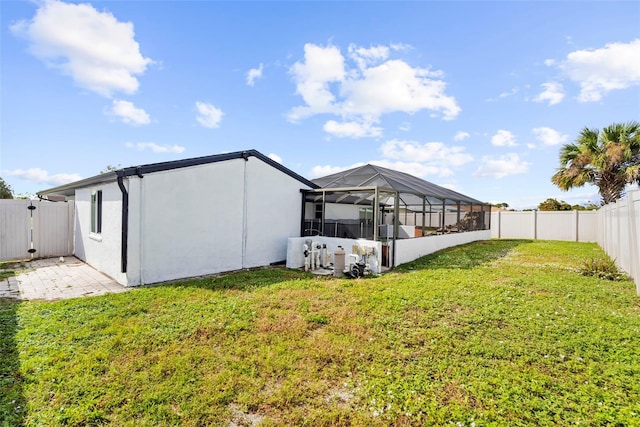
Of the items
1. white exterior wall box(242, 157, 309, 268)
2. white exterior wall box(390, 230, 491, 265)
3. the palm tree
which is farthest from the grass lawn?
the palm tree

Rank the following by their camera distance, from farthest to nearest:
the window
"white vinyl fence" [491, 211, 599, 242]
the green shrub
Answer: "white vinyl fence" [491, 211, 599, 242] → the window → the green shrub

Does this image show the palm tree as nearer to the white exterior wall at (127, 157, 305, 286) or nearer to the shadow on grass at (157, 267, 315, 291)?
the white exterior wall at (127, 157, 305, 286)

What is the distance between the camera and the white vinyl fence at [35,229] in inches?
370

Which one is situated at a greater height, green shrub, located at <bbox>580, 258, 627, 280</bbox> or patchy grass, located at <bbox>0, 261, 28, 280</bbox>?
green shrub, located at <bbox>580, 258, 627, 280</bbox>

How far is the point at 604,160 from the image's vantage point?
556 inches

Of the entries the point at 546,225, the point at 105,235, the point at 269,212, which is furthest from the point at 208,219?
the point at 546,225

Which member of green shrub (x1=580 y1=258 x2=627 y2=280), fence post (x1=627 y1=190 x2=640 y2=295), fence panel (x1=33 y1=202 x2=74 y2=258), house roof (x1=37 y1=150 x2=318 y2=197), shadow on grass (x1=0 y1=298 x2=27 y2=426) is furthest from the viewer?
fence panel (x1=33 y1=202 x2=74 y2=258)

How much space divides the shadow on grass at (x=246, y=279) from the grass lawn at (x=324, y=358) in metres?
0.44

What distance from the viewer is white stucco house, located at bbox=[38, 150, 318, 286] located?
6656mm

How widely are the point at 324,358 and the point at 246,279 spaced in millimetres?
4119

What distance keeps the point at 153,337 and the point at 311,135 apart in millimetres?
14442

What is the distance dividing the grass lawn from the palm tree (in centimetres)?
1144

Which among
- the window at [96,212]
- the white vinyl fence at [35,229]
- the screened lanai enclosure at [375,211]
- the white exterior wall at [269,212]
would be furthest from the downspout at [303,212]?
the white vinyl fence at [35,229]

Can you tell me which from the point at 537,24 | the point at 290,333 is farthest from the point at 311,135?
the point at 290,333
